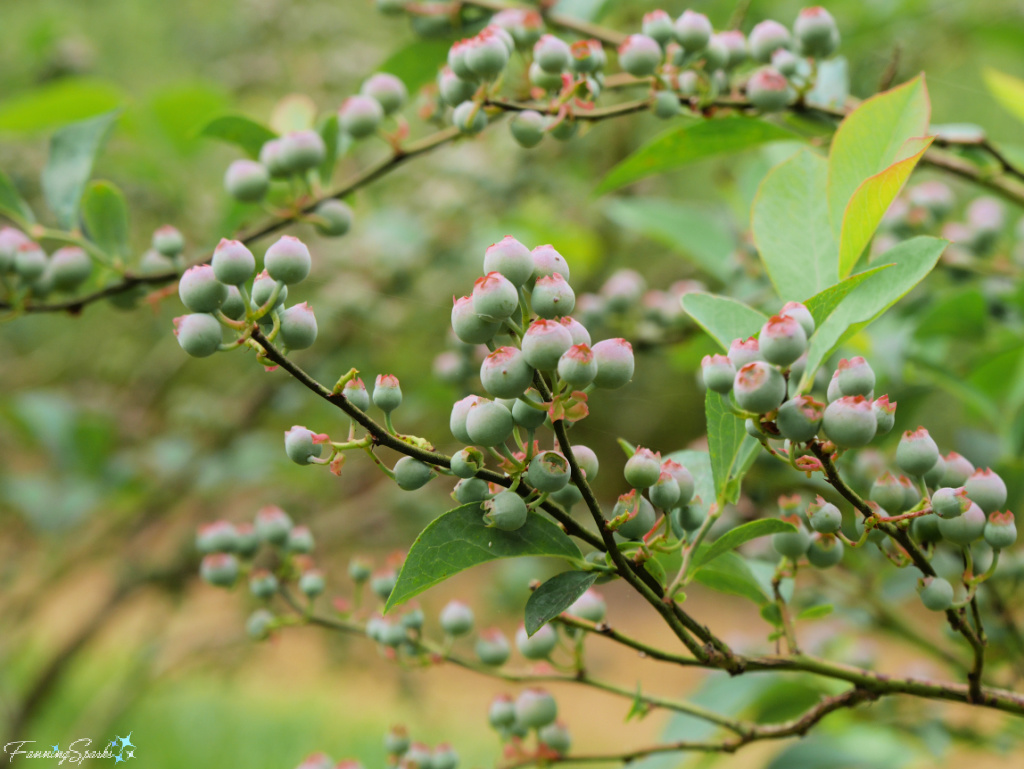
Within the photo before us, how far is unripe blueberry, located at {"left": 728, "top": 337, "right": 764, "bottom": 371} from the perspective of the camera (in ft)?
1.03

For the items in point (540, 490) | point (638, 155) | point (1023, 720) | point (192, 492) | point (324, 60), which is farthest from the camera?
point (324, 60)

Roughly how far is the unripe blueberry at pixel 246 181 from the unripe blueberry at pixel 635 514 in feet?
1.16

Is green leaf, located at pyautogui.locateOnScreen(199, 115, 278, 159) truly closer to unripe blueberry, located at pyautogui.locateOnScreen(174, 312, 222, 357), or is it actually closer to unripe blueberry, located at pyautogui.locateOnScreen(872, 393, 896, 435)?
unripe blueberry, located at pyautogui.locateOnScreen(174, 312, 222, 357)

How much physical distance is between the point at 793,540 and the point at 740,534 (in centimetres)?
4

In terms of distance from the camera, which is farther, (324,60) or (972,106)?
(324,60)

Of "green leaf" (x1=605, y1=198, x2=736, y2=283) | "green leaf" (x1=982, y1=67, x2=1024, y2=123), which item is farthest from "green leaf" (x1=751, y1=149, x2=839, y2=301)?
"green leaf" (x1=605, y1=198, x2=736, y2=283)

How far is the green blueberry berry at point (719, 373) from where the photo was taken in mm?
327

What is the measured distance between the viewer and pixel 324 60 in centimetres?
194

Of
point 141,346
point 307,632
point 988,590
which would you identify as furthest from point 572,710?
point 988,590

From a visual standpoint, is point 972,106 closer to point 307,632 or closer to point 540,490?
point 540,490

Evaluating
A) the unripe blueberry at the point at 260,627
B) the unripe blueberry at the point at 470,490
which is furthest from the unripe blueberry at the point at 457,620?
the unripe blueberry at the point at 470,490

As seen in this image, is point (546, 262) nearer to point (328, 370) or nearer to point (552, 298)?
point (552, 298)

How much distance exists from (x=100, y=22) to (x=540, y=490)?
8.69 feet

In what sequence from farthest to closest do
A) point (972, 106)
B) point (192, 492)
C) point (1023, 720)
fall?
point (972, 106) → point (192, 492) → point (1023, 720)
